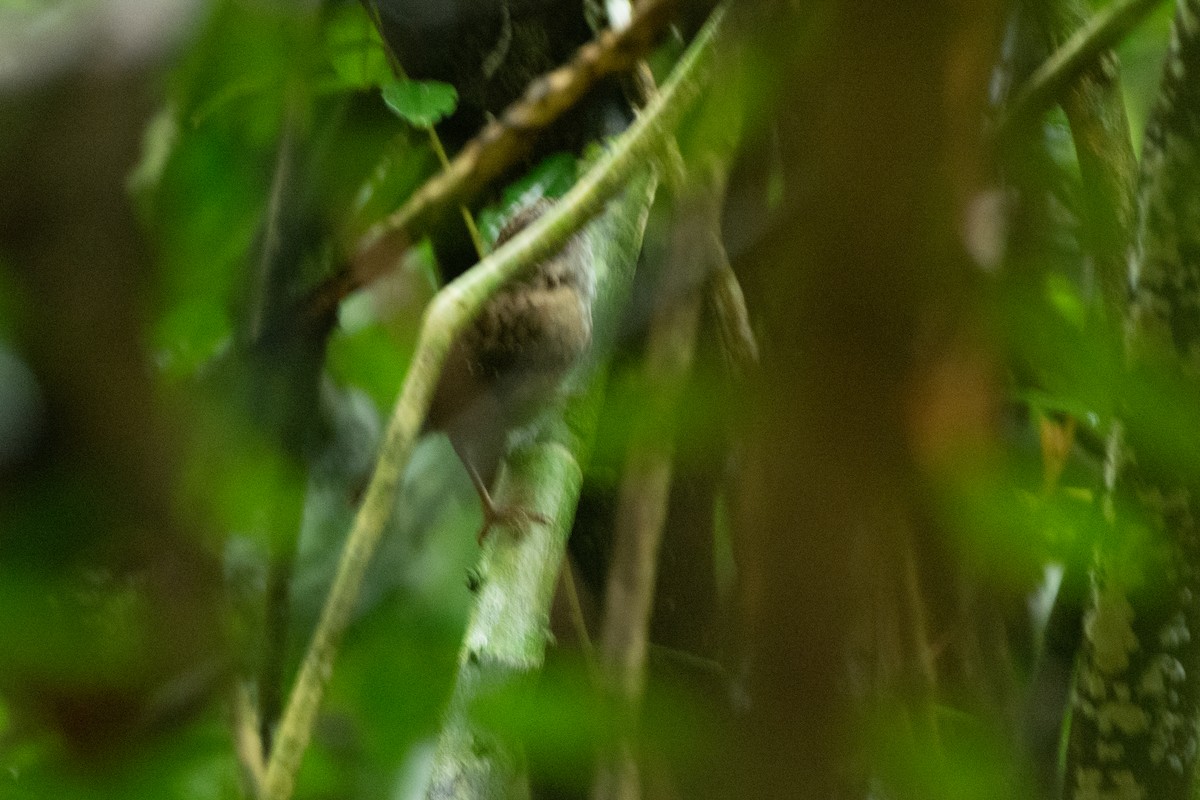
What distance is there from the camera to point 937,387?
0.42m

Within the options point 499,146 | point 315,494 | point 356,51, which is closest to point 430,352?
point 315,494

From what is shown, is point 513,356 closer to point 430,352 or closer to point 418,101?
point 418,101

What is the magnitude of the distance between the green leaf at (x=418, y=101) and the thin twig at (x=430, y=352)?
1.15 feet

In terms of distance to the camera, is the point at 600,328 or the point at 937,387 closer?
the point at 937,387

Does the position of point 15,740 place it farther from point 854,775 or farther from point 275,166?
point 275,166

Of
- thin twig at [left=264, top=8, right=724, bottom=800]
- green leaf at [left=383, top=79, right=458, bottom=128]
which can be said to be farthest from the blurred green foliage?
green leaf at [left=383, top=79, right=458, bottom=128]

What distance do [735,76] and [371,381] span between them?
0.67 meters

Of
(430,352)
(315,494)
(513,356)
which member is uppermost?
(430,352)

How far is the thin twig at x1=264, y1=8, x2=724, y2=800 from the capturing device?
27.4 inches

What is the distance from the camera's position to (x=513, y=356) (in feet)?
4.93

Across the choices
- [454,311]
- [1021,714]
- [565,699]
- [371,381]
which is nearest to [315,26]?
[454,311]

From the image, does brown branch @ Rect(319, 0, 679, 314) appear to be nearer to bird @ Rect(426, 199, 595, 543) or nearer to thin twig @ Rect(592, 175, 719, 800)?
bird @ Rect(426, 199, 595, 543)

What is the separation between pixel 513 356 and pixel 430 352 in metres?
0.60

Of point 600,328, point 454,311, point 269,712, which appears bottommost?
point 600,328
